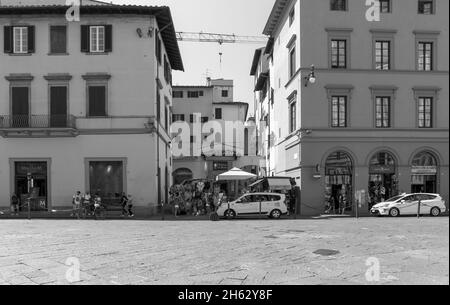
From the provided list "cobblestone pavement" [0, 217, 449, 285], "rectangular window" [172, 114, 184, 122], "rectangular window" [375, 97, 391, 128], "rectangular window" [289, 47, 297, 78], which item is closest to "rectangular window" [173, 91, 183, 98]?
"rectangular window" [172, 114, 184, 122]

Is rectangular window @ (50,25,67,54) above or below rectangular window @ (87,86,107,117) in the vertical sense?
above

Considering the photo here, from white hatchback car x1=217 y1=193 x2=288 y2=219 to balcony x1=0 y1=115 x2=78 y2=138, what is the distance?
11.1 m

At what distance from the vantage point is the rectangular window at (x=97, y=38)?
28.8 metres

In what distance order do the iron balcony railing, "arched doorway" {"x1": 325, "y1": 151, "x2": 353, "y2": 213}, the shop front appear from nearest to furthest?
1. "arched doorway" {"x1": 325, "y1": 151, "x2": 353, "y2": 213}
2. the iron balcony railing
3. the shop front

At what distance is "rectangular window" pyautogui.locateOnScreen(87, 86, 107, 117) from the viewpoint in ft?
94.1

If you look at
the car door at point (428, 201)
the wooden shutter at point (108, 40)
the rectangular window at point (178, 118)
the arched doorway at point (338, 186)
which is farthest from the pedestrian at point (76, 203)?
the rectangular window at point (178, 118)

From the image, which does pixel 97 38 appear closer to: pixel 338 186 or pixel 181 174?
pixel 338 186

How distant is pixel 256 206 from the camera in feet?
82.5

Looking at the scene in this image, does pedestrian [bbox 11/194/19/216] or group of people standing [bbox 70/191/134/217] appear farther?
pedestrian [bbox 11/194/19/216]

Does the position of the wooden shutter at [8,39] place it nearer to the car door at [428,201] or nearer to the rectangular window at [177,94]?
the car door at [428,201]

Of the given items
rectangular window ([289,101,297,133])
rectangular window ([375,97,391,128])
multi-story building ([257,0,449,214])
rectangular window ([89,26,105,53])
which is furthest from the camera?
rectangular window ([289,101,297,133])

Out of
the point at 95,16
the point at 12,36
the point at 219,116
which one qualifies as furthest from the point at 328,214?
the point at 219,116

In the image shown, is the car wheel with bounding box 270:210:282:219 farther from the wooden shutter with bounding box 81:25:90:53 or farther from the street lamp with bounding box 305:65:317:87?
the wooden shutter with bounding box 81:25:90:53
